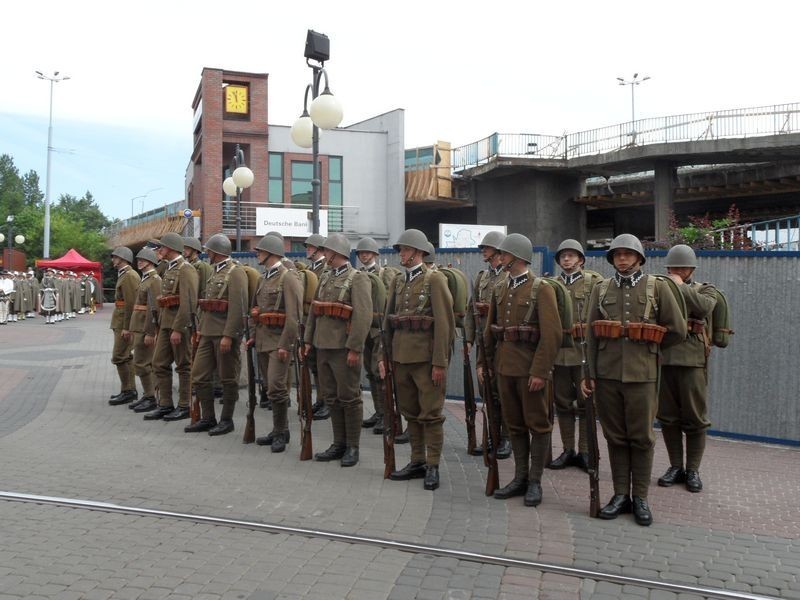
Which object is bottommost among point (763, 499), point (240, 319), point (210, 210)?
point (763, 499)

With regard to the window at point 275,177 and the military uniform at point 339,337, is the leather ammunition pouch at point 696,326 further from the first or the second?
the window at point 275,177

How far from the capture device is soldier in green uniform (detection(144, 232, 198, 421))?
9.73 metres

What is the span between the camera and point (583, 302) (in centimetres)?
799

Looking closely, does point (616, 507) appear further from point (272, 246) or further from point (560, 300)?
point (272, 246)

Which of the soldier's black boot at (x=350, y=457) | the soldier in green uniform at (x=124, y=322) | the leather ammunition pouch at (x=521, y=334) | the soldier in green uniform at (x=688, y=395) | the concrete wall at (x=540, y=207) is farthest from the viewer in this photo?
the concrete wall at (x=540, y=207)

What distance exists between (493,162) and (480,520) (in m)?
27.9

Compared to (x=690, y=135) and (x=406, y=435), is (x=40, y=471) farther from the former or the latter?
(x=690, y=135)

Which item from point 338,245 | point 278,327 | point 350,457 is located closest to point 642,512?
point 350,457

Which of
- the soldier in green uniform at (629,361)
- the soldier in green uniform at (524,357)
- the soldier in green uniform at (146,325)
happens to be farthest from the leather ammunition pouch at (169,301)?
the soldier in green uniform at (629,361)

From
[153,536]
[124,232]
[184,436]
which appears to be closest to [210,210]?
[124,232]

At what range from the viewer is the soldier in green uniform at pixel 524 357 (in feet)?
20.6

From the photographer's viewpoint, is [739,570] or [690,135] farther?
[690,135]

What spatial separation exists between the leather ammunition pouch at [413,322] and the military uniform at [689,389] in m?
2.09

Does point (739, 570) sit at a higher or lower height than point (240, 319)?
lower
